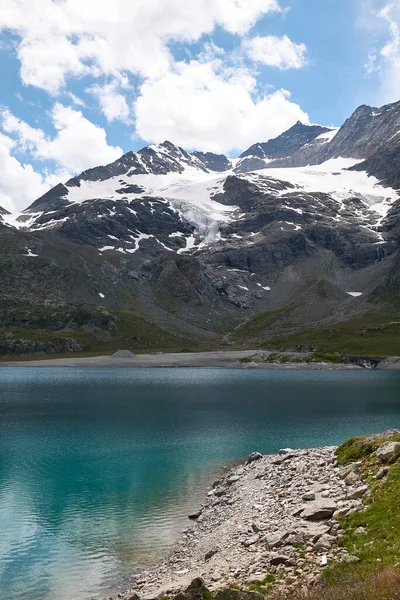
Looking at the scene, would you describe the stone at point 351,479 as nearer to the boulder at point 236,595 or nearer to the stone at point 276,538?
the stone at point 276,538

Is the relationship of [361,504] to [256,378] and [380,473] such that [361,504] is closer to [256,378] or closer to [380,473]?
[380,473]

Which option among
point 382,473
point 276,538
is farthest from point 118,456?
point 276,538

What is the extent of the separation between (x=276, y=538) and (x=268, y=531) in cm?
314

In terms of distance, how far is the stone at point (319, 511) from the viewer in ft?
87.8

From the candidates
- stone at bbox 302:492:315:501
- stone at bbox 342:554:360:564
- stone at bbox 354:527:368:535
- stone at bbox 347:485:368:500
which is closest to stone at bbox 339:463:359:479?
stone at bbox 302:492:315:501

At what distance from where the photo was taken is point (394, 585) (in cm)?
1435

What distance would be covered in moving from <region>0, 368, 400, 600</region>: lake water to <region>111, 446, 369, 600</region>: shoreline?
2.15m

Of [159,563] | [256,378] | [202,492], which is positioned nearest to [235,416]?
[202,492]

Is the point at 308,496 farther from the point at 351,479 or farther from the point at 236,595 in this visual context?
the point at 236,595

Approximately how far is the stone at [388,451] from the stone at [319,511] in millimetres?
7102

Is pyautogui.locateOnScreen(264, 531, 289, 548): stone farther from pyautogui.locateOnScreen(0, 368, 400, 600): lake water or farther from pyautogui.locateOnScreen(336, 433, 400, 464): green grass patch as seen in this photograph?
pyautogui.locateOnScreen(336, 433, 400, 464): green grass patch

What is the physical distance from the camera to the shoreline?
20953 mm

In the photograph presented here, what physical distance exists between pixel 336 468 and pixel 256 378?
137839 millimetres

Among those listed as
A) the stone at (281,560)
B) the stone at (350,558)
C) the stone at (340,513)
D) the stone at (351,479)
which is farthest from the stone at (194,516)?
the stone at (350,558)
